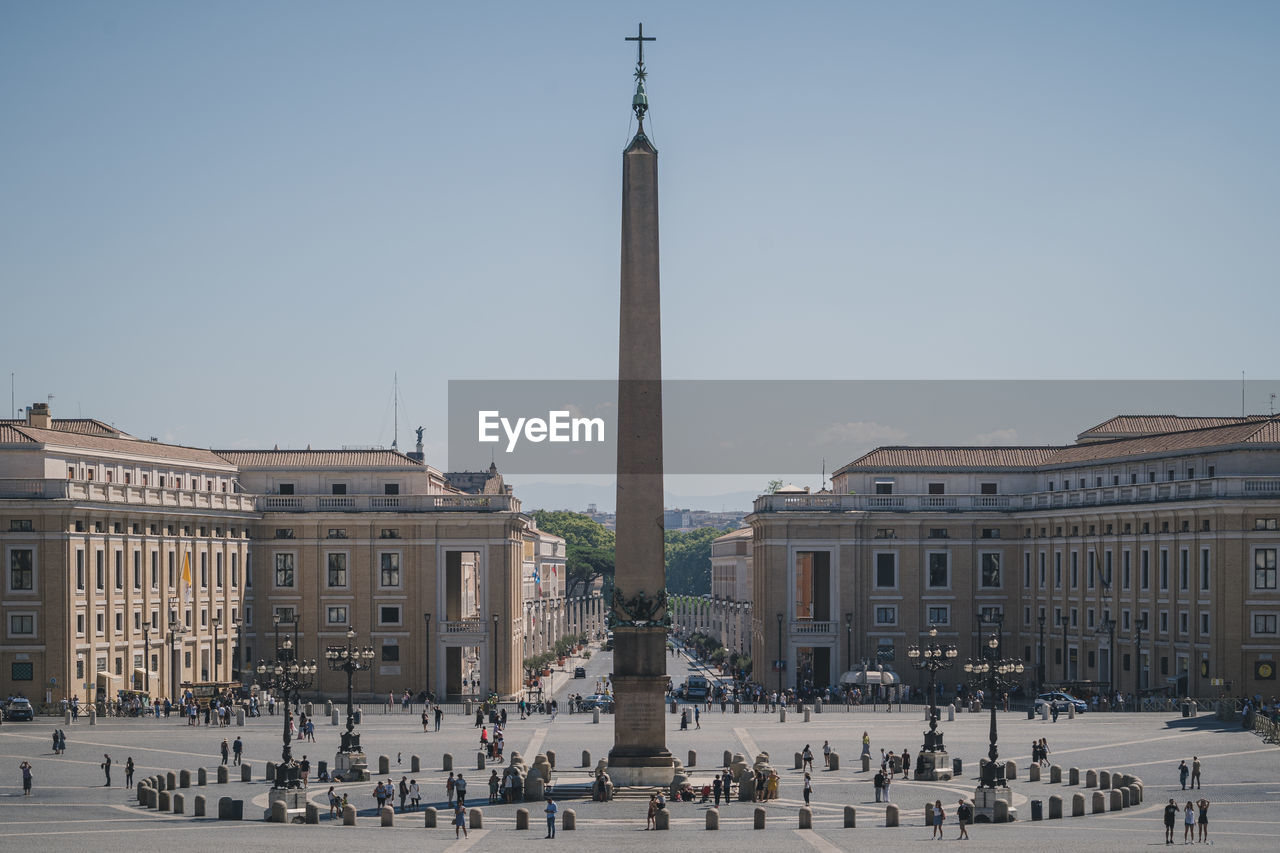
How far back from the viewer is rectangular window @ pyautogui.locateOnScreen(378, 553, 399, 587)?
315 feet

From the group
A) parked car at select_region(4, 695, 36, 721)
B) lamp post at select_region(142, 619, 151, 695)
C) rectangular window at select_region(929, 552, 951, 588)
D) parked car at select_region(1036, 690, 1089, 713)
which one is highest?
rectangular window at select_region(929, 552, 951, 588)

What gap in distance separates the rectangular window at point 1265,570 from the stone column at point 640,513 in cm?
3696

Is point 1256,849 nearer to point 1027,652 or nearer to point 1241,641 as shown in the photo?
point 1241,641

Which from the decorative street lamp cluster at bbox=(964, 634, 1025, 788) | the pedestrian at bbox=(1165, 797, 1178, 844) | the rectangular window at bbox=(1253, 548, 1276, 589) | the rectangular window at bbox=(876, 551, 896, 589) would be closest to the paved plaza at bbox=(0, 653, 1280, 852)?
the pedestrian at bbox=(1165, 797, 1178, 844)

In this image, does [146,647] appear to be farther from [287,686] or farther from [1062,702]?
[1062,702]

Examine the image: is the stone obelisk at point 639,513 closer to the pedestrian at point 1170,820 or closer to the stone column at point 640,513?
the stone column at point 640,513

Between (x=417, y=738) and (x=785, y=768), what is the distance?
16.7 metres

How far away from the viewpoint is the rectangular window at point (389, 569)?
9588cm

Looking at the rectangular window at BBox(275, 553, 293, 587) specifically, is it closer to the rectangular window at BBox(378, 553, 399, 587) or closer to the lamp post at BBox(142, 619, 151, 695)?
the rectangular window at BBox(378, 553, 399, 587)

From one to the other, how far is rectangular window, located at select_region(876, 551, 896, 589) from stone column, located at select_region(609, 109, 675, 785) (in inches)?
1925

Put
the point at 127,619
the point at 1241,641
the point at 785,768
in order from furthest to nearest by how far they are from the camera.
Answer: the point at 127,619, the point at 1241,641, the point at 785,768

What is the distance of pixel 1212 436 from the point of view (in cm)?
8556

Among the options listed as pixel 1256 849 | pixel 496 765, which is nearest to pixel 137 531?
pixel 496 765

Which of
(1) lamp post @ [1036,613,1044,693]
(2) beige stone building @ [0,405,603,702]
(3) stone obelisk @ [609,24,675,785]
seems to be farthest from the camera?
(1) lamp post @ [1036,613,1044,693]
